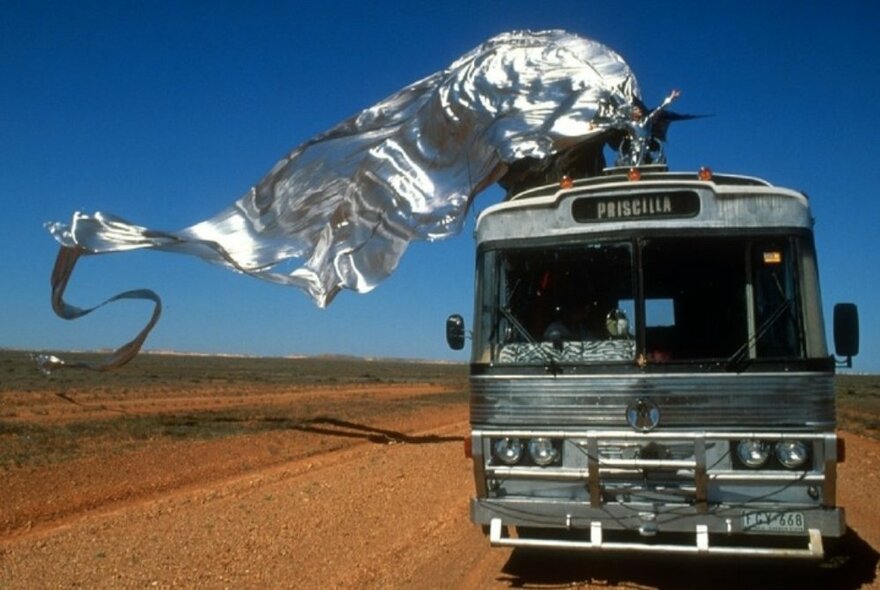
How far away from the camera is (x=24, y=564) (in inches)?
305

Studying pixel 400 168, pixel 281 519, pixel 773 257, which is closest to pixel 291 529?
pixel 281 519

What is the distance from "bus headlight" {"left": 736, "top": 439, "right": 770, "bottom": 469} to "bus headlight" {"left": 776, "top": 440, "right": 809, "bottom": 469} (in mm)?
84

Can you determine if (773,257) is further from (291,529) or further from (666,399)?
(291,529)

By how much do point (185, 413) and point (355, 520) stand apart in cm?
1811

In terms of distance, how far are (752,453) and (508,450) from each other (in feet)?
5.60

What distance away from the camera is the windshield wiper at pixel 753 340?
20.0 feet

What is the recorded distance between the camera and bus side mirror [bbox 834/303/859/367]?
6480 mm

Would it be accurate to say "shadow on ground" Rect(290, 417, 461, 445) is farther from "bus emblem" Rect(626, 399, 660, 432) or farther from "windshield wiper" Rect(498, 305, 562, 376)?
"bus emblem" Rect(626, 399, 660, 432)

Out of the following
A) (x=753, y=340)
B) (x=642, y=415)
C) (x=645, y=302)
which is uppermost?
(x=645, y=302)

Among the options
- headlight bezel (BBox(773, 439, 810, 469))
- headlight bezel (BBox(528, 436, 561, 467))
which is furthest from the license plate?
headlight bezel (BBox(528, 436, 561, 467))

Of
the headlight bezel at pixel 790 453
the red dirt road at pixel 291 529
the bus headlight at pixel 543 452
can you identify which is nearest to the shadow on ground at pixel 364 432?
the red dirt road at pixel 291 529

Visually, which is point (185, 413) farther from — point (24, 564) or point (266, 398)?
point (24, 564)

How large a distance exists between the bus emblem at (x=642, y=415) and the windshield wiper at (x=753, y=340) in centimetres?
59

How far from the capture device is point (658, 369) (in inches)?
244
